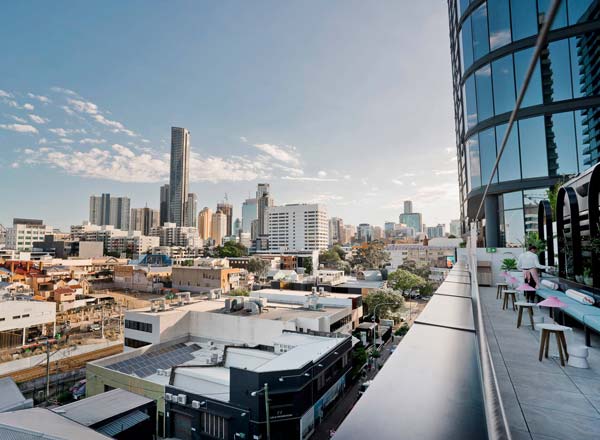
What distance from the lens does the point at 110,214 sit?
152m

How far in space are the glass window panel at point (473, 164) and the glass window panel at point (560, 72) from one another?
265cm

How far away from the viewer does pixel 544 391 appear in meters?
2.00

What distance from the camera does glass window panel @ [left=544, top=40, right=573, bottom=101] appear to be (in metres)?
9.75

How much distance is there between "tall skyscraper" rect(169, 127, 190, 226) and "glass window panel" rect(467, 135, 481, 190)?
131212mm

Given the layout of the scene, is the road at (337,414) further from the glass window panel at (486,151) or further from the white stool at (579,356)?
the white stool at (579,356)

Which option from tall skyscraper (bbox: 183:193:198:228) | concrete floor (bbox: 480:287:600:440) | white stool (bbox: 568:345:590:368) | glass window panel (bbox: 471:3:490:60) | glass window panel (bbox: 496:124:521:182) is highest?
tall skyscraper (bbox: 183:193:198:228)

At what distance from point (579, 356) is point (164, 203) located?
5969 inches

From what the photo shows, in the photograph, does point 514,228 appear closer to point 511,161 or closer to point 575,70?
point 511,161

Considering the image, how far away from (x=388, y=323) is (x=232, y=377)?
16288 millimetres

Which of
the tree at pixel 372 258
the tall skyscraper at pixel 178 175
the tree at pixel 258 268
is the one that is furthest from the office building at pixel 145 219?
the tree at pixel 372 258

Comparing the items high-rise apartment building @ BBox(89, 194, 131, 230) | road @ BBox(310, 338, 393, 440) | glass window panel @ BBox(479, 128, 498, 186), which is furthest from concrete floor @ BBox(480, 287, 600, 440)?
high-rise apartment building @ BBox(89, 194, 131, 230)

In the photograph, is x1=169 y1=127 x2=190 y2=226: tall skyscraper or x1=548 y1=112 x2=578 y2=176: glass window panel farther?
x1=169 y1=127 x2=190 y2=226: tall skyscraper

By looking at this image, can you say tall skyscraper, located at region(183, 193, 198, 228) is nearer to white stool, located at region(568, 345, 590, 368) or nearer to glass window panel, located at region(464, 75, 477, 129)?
glass window panel, located at region(464, 75, 477, 129)

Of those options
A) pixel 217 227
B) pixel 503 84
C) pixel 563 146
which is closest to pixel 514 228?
pixel 563 146
